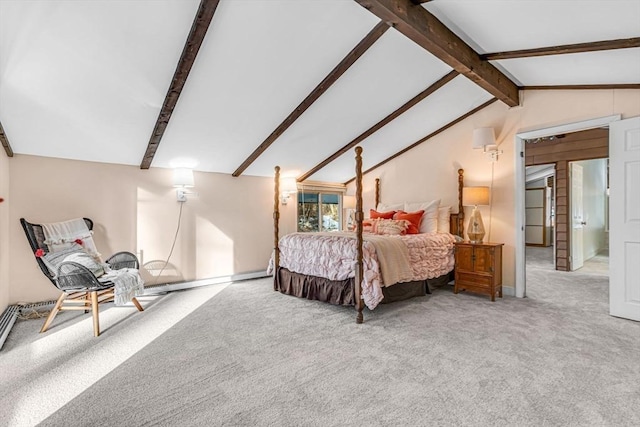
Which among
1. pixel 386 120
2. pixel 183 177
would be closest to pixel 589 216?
pixel 386 120

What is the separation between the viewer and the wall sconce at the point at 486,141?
4211 millimetres

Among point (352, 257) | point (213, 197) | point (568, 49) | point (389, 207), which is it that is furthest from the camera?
point (389, 207)

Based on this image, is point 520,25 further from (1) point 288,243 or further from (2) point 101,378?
(2) point 101,378

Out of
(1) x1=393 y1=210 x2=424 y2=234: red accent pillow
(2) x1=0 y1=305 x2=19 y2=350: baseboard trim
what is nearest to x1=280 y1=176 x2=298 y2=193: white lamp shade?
(1) x1=393 y1=210 x2=424 y2=234: red accent pillow

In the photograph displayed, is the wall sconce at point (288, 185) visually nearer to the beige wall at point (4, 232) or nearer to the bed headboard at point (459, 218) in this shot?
the bed headboard at point (459, 218)

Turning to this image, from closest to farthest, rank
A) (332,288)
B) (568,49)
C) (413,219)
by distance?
(568,49)
(332,288)
(413,219)

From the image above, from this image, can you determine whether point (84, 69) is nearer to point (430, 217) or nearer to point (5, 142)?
point (5, 142)

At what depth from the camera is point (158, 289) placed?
4348 millimetres

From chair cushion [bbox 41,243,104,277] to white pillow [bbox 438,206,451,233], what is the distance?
425cm

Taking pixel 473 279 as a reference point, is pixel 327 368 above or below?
below

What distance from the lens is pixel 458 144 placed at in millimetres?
4844

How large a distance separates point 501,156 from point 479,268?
A: 1585mm

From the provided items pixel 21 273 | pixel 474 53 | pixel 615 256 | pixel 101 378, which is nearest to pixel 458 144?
pixel 474 53

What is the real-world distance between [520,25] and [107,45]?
3.19 metres
